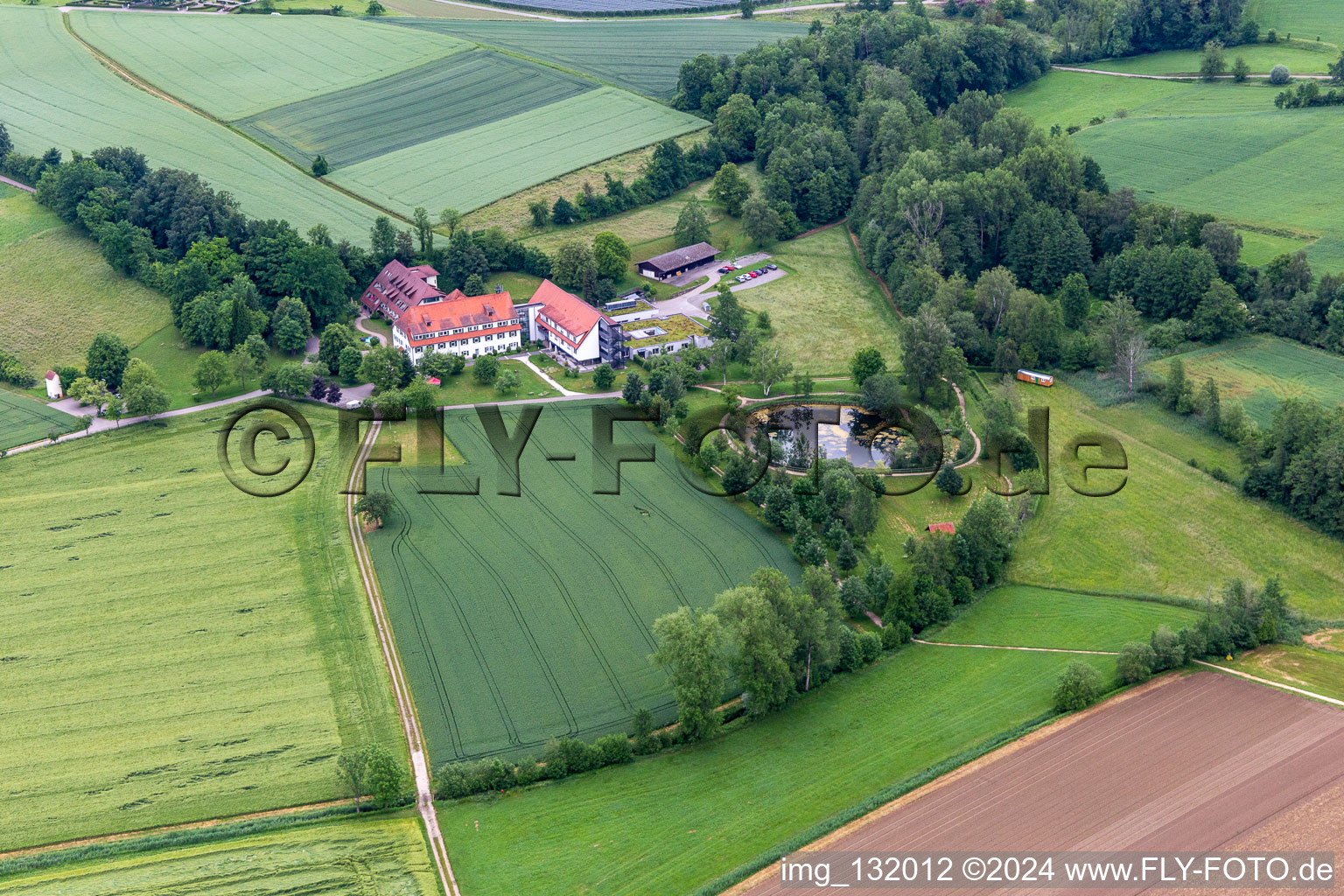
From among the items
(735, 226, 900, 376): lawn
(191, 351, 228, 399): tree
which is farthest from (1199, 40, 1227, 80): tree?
(191, 351, 228, 399): tree

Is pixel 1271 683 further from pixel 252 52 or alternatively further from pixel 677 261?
pixel 252 52

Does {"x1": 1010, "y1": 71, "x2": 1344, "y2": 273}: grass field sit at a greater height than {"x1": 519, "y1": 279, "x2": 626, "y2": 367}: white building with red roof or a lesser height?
greater

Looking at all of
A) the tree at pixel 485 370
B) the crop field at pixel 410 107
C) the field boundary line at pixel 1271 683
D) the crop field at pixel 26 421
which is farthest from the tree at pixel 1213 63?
the crop field at pixel 26 421

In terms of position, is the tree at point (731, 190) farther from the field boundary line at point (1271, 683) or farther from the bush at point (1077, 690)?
the bush at point (1077, 690)

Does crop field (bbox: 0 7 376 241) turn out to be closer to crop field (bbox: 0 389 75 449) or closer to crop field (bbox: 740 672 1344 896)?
crop field (bbox: 0 389 75 449)

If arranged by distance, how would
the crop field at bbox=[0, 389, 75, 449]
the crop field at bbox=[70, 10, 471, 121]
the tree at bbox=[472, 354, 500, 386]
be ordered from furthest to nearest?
the crop field at bbox=[70, 10, 471, 121]
the tree at bbox=[472, 354, 500, 386]
the crop field at bbox=[0, 389, 75, 449]
